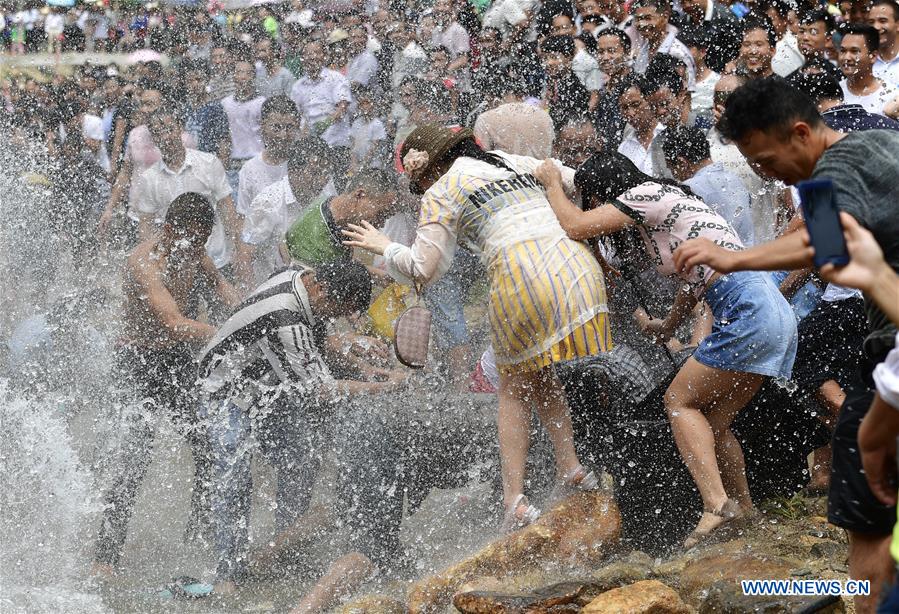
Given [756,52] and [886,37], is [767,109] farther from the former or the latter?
[756,52]

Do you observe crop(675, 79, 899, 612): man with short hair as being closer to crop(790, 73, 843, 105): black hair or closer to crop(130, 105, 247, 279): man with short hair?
crop(790, 73, 843, 105): black hair

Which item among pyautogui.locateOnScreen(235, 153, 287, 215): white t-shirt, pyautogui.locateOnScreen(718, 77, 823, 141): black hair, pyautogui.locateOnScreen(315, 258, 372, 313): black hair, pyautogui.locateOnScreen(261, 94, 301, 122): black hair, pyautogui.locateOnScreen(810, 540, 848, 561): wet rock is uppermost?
pyautogui.locateOnScreen(718, 77, 823, 141): black hair

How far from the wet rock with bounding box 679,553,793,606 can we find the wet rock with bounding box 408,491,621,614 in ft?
1.68

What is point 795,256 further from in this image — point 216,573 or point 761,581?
point 216,573

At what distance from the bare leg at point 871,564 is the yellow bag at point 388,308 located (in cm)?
385

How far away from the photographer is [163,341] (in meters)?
6.39

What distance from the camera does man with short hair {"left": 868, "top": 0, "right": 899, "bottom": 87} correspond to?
6.42m

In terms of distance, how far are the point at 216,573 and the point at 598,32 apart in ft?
16.3

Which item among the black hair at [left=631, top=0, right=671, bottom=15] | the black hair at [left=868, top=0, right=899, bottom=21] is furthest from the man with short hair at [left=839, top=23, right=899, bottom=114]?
the black hair at [left=631, top=0, right=671, bottom=15]

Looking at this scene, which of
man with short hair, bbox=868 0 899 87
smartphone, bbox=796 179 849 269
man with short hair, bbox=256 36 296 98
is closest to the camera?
smartphone, bbox=796 179 849 269

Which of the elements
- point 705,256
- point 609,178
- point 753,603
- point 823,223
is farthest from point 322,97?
point 823,223

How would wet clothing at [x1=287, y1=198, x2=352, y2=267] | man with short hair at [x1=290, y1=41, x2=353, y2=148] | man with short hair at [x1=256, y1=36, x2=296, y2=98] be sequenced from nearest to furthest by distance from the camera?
wet clothing at [x1=287, y1=198, x2=352, y2=267] → man with short hair at [x1=290, y1=41, x2=353, y2=148] → man with short hair at [x1=256, y1=36, x2=296, y2=98]

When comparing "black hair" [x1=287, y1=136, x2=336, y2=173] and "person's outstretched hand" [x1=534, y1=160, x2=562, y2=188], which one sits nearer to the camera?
"person's outstretched hand" [x1=534, y1=160, x2=562, y2=188]

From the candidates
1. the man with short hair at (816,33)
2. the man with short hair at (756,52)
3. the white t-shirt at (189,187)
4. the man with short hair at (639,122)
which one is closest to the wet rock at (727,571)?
the man with short hair at (639,122)
